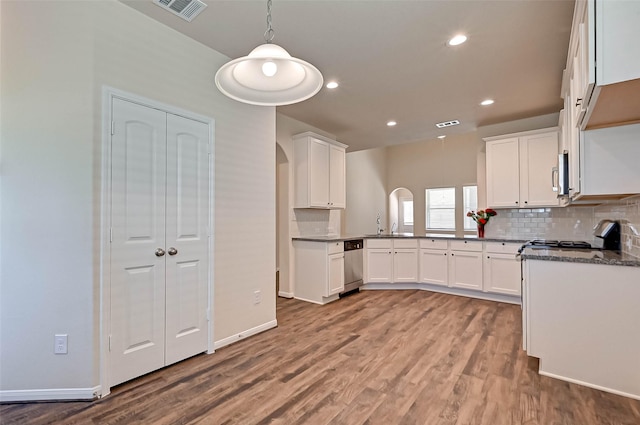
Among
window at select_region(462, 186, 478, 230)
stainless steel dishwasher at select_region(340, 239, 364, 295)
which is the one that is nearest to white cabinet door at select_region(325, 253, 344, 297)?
stainless steel dishwasher at select_region(340, 239, 364, 295)

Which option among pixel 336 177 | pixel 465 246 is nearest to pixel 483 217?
pixel 465 246

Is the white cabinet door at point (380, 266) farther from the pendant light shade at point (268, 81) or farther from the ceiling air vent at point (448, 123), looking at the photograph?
the pendant light shade at point (268, 81)

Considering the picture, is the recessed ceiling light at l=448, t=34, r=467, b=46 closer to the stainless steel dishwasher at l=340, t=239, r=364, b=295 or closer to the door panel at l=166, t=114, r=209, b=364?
the door panel at l=166, t=114, r=209, b=364

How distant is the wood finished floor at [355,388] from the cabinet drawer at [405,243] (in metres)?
1.95

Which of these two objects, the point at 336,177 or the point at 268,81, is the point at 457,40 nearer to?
the point at 268,81

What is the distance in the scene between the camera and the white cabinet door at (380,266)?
5211mm

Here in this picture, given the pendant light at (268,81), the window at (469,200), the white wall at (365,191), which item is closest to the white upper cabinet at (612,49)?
the pendant light at (268,81)

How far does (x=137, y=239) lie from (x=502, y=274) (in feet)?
14.9

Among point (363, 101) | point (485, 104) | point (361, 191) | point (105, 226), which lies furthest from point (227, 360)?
point (361, 191)

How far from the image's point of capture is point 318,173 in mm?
4836

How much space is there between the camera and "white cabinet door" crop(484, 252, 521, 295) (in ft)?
14.2

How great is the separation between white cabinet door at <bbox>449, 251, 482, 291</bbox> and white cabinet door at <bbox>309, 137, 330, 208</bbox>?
7.14 ft

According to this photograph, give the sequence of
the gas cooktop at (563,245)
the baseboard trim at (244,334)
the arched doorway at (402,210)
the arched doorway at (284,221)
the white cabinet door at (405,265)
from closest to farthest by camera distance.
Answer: the baseboard trim at (244,334) < the gas cooktop at (563,245) < the arched doorway at (284,221) < the white cabinet door at (405,265) < the arched doorway at (402,210)

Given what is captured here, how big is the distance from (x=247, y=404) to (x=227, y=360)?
710 millimetres
